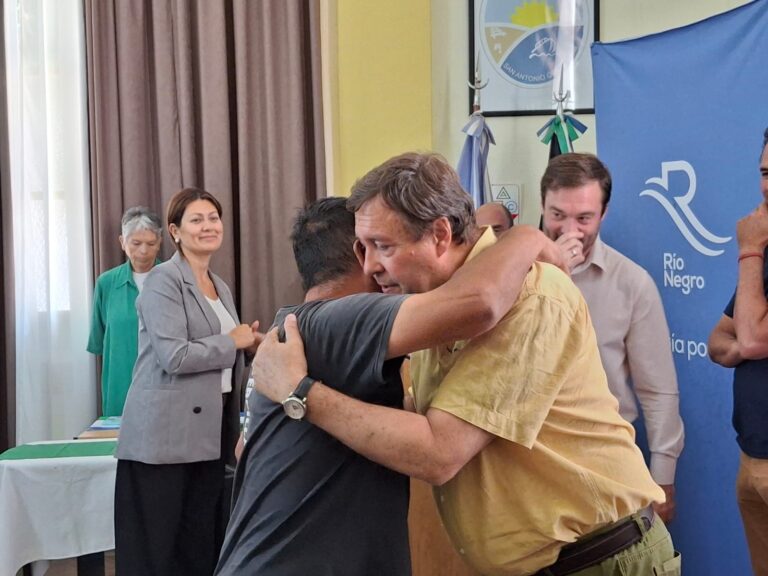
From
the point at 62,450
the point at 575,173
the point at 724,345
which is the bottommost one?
the point at 62,450

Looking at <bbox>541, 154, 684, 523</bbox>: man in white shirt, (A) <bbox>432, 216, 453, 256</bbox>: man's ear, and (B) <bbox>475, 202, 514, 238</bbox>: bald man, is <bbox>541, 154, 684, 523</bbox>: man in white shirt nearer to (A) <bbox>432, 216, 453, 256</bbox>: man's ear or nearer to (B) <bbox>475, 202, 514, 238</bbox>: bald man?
(B) <bbox>475, 202, 514, 238</bbox>: bald man

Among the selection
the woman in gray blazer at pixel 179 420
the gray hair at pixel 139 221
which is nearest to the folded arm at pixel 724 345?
the woman in gray blazer at pixel 179 420

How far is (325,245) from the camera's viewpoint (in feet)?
4.69

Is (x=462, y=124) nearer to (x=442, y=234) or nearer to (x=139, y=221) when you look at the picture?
(x=139, y=221)

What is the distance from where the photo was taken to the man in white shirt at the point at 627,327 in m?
2.42

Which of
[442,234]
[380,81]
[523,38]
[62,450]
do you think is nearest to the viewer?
[442,234]

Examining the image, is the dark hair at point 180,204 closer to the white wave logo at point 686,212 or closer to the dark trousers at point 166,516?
the dark trousers at point 166,516

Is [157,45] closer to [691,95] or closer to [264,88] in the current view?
[264,88]

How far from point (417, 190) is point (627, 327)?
4.24 ft

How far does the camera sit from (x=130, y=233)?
4.42 meters

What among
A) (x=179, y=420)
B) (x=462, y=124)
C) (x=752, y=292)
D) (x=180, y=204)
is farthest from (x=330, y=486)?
(x=462, y=124)

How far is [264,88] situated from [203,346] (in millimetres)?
1947

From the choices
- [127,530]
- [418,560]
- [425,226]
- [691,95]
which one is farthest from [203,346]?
[425,226]

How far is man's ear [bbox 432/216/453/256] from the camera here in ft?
4.40
